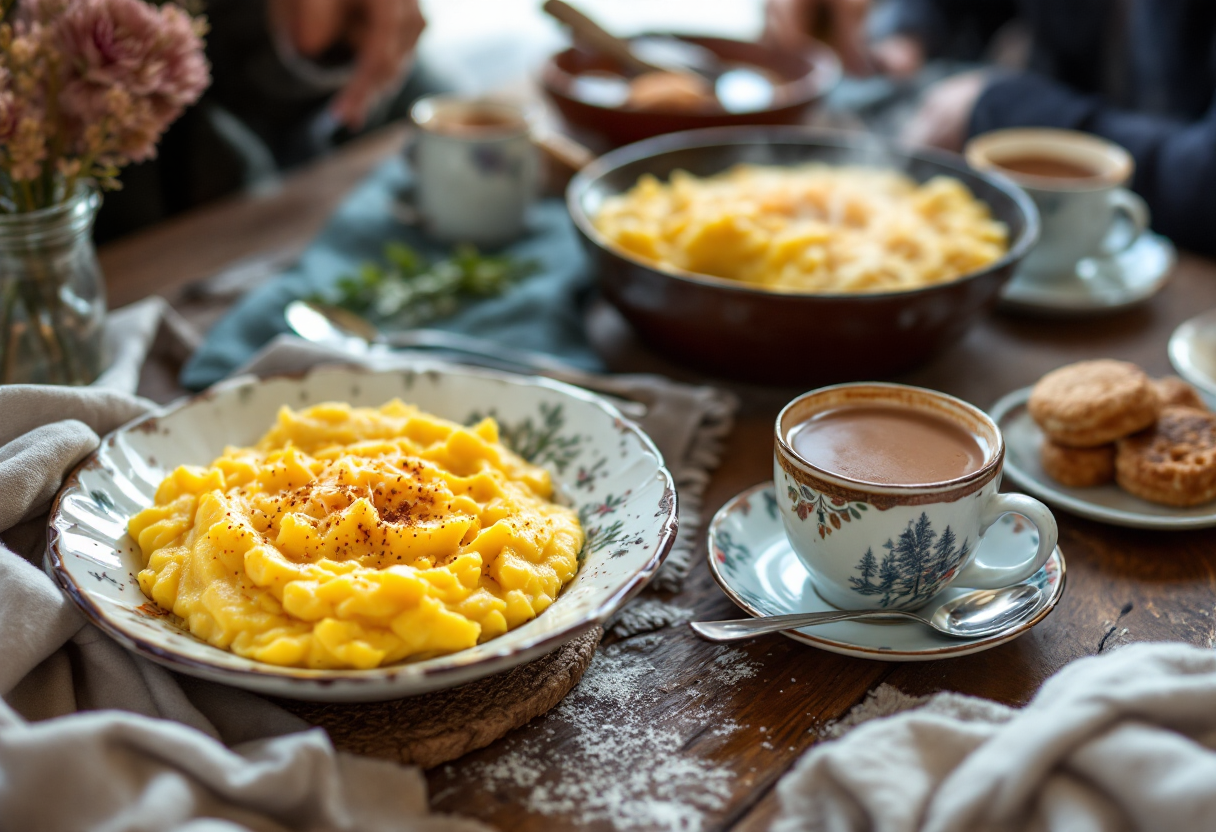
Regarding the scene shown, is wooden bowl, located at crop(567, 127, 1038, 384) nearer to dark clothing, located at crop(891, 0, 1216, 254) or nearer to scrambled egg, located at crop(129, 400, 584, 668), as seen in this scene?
scrambled egg, located at crop(129, 400, 584, 668)

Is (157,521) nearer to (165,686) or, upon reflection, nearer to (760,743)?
(165,686)

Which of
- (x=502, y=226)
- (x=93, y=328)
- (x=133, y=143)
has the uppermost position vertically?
(x=133, y=143)

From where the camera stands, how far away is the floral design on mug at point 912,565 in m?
1.21

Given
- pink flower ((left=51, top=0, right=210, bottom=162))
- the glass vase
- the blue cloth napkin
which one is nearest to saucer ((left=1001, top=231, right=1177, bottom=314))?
the blue cloth napkin

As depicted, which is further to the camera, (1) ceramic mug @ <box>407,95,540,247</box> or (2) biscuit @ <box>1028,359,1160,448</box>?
(1) ceramic mug @ <box>407,95,540,247</box>

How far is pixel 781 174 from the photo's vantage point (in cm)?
231

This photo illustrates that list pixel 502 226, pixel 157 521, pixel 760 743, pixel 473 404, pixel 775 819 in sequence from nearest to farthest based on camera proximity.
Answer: pixel 775 819, pixel 760 743, pixel 157 521, pixel 473 404, pixel 502 226

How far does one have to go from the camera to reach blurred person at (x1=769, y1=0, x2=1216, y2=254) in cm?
251

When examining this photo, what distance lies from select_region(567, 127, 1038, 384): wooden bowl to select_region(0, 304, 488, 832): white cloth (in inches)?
38.5

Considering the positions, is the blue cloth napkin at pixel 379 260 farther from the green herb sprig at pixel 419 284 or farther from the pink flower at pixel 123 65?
the pink flower at pixel 123 65

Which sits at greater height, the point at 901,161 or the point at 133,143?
the point at 133,143

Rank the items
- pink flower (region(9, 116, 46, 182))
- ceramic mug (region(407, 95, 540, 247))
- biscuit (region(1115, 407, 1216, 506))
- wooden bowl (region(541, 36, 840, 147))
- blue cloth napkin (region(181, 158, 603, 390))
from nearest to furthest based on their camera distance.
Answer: pink flower (region(9, 116, 46, 182)), biscuit (region(1115, 407, 1216, 506)), blue cloth napkin (region(181, 158, 603, 390)), ceramic mug (region(407, 95, 540, 247)), wooden bowl (region(541, 36, 840, 147))

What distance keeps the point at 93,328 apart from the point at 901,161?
1.73 metres

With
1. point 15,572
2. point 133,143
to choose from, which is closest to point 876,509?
point 15,572
